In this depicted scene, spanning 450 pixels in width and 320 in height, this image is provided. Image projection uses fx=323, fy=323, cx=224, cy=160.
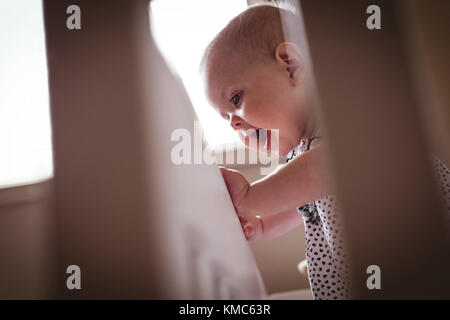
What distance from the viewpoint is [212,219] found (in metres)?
0.33

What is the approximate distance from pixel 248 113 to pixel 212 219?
21 cm

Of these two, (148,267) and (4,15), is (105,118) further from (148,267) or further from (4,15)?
(4,15)

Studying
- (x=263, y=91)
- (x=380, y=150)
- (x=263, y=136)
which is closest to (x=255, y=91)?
(x=263, y=91)

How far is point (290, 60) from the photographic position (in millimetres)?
473

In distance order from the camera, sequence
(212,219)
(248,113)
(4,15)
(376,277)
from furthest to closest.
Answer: (4,15) < (248,113) < (212,219) < (376,277)

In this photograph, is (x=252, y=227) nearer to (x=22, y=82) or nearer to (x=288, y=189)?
(x=288, y=189)

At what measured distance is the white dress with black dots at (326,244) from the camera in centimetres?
50

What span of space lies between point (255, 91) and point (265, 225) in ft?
0.99

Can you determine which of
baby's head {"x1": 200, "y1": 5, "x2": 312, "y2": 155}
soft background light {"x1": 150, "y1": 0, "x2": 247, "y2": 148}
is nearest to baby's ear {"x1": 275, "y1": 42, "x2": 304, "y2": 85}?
baby's head {"x1": 200, "y1": 5, "x2": 312, "y2": 155}

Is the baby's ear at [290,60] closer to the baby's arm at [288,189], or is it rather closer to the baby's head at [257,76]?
the baby's head at [257,76]

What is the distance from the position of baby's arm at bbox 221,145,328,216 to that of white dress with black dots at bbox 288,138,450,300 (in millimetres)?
93

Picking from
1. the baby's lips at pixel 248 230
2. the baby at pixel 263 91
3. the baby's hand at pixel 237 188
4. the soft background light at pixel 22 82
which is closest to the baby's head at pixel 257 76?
the baby at pixel 263 91

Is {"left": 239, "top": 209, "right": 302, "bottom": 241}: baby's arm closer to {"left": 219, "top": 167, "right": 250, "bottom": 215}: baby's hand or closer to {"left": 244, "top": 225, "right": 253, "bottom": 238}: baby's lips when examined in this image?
{"left": 244, "top": 225, "right": 253, "bottom": 238}: baby's lips

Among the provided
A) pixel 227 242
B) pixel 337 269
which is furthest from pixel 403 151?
pixel 337 269
